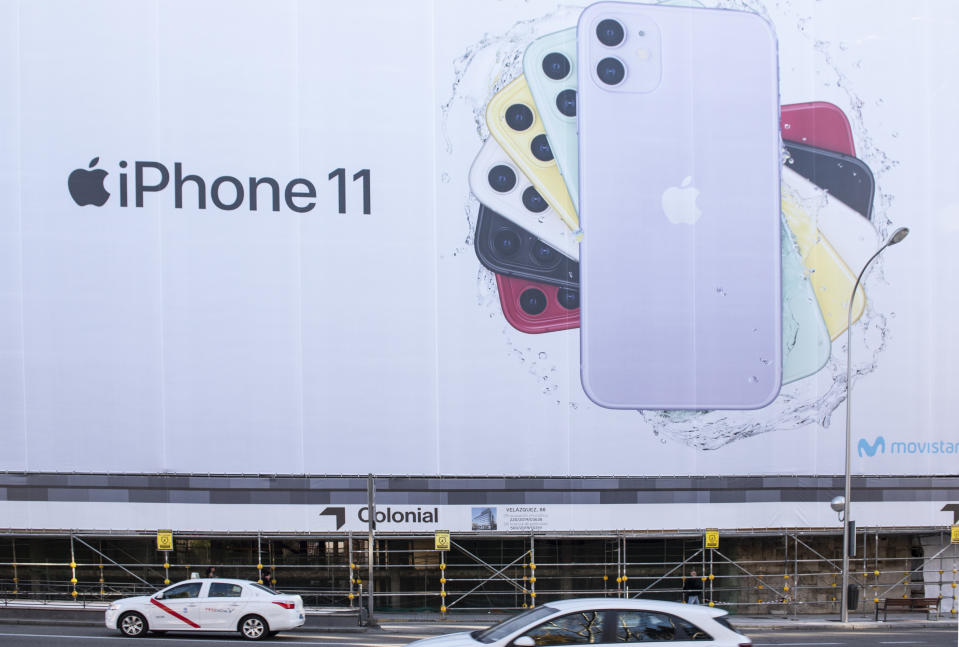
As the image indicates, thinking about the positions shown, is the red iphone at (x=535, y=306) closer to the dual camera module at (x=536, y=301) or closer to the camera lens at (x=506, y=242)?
the dual camera module at (x=536, y=301)

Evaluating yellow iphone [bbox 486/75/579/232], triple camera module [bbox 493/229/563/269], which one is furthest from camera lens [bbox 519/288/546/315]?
yellow iphone [bbox 486/75/579/232]

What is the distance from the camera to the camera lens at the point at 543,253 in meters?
20.8

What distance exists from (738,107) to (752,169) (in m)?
1.69

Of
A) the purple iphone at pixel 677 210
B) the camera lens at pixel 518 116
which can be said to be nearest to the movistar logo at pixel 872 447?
the purple iphone at pixel 677 210

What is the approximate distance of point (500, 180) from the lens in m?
20.8

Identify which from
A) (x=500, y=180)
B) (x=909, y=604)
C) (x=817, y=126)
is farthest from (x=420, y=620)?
(x=817, y=126)

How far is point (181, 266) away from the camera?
19875 millimetres

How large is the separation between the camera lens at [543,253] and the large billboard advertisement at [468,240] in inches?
2.1

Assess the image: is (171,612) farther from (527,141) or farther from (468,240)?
(527,141)

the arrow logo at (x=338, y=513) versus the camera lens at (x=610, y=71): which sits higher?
the camera lens at (x=610, y=71)

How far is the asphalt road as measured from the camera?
1415cm

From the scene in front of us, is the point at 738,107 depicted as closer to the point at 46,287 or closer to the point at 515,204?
the point at 515,204

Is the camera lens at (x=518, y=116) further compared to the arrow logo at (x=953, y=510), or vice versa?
the arrow logo at (x=953, y=510)

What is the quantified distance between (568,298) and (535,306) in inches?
35.1
